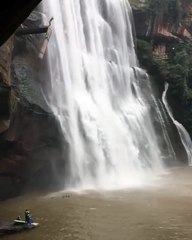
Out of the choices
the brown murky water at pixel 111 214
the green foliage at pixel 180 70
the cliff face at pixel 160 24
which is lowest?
the brown murky water at pixel 111 214

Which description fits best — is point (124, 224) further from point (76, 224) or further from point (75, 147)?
point (75, 147)

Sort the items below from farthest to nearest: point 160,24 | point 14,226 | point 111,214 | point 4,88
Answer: point 160,24 → point 4,88 → point 111,214 → point 14,226

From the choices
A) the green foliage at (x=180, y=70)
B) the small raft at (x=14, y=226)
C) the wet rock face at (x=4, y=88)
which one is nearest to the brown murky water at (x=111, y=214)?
the small raft at (x=14, y=226)

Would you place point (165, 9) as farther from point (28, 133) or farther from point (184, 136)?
point (28, 133)

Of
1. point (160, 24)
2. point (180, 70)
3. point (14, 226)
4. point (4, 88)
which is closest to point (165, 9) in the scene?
point (160, 24)

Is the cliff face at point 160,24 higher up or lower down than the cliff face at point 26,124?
higher up

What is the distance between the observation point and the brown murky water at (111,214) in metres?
10.6

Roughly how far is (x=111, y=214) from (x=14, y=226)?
2.96m

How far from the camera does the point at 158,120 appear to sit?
24.3m

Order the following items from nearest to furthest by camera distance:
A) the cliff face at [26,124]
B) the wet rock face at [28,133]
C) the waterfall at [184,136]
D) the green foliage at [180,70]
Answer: the cliff face at [26,124], the wet rock face at [28,133], the waterfall at [184,136], the green foliage at [180,70]

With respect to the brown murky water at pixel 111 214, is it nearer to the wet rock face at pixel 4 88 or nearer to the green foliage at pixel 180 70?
the wet rock face at pixel 4 88

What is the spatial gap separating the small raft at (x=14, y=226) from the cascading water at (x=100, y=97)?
615cm

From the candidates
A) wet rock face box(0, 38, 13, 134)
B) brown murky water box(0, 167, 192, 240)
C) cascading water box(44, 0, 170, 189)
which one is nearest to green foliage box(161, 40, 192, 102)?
cascading water box(44, 0, 170, 189)

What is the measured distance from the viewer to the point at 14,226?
36.3ft
